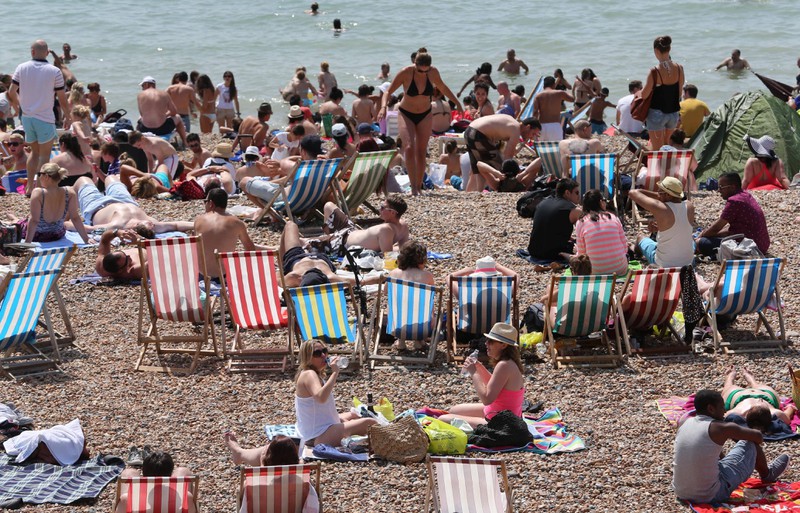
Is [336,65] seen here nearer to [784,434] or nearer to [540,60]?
[540,60]

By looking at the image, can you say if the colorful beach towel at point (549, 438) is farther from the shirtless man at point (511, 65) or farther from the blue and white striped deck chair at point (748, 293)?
the shirtless man at point (511, 65)

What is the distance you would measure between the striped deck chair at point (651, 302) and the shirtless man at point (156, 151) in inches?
247

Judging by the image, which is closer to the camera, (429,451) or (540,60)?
(429,451)

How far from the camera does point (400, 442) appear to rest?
577cm

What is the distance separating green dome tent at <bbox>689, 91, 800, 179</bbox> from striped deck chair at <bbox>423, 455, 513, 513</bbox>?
8.17m

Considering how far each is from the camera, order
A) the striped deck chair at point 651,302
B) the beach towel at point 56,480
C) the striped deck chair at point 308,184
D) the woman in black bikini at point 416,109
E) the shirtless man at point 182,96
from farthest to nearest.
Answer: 1. the shirtless man at point 182,96
2. the woman in black bikini at point 416,109
3. the striped deck chair at point 308,184
4. the striped deck chair at point 651,302
5. the beach towel at point 56,480

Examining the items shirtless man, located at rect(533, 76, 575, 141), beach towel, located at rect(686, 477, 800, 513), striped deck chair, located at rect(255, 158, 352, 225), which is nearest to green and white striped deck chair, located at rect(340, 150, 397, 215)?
striped deck chair, located at rect(255, 158, 352, 225)

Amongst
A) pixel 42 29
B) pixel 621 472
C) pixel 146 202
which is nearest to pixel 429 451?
pixel 621 472

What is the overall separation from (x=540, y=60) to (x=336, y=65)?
15.3ft

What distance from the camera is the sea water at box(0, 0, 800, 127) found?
81.2 feet

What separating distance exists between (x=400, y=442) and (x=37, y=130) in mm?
6984

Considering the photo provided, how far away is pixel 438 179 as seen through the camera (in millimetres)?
12398

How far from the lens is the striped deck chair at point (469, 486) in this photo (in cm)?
479

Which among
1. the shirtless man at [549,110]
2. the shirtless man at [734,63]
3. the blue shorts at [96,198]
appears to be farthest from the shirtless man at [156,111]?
the shirtless man at [734,63]
